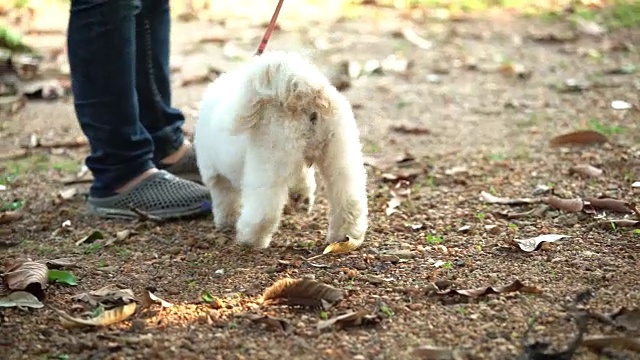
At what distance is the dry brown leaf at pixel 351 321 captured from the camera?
260 cm

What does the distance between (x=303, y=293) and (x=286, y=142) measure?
2.06 feet

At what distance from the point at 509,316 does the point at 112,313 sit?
3.73ft

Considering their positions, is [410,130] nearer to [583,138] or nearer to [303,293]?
[583,138]

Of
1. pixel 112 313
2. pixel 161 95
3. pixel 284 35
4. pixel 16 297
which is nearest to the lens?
pixel 112 313

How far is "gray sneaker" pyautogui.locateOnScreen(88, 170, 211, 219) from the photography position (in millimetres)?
3980

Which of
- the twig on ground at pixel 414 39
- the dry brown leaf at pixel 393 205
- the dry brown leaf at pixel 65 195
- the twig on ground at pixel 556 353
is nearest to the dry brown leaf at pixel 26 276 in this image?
the dry brown leaf at pixel 65 195

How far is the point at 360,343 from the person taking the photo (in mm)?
2496

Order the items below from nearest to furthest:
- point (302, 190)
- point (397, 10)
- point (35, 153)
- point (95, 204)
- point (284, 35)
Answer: point (302, 190)
point (95, 204)
point (35, 153)
point (284, 35)
point (397, 10)

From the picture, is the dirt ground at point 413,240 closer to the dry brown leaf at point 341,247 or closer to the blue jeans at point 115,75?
the dry brown leaf at point 341,247

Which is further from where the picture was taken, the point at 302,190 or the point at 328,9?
the point at 328,9

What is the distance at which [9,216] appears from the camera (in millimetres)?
3971

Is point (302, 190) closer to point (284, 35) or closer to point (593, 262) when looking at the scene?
point (593, 262)

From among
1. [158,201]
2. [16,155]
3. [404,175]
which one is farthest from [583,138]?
[16,155]

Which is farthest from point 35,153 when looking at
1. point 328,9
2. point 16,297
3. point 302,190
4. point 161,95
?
point 328,9
